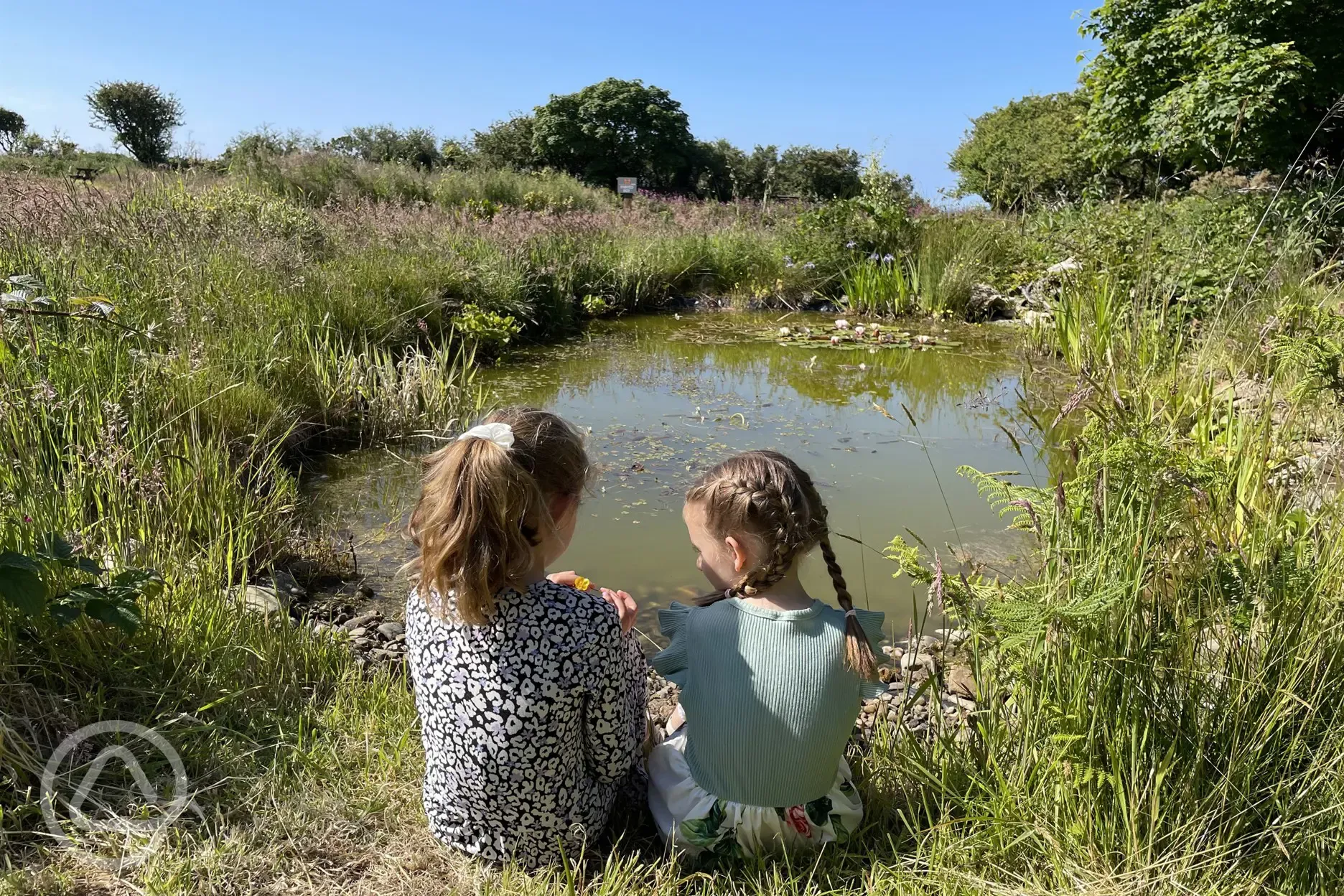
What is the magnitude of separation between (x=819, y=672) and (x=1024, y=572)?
5.92 ft

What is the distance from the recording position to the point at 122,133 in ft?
87.1

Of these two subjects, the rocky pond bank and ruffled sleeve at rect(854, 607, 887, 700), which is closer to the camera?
ruffled sleeve at rect(854, 607, 887, 700)

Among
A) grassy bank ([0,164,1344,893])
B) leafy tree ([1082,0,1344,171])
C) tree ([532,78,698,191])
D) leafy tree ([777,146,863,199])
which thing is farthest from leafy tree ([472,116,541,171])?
grassy bank ([0,164,1344,893])

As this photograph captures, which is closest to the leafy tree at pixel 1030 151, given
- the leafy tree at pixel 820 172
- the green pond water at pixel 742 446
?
the leafy tree at pixel 820 172

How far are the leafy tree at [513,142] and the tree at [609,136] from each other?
13.3 inches

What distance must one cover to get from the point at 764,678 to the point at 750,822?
0.28 metres

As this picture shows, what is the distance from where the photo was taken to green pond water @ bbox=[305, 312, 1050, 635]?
3.42m

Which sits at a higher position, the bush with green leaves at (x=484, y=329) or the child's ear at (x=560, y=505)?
the bush with green leaves at (x=484, y=329)

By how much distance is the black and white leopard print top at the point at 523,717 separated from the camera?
148cm

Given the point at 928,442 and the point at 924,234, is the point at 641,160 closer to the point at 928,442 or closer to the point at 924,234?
the point at 924,234

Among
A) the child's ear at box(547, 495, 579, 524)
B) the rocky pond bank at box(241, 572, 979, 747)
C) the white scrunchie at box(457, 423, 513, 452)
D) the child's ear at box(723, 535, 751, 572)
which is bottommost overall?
the rocky pond bank at box(241, 572, 979, 747)

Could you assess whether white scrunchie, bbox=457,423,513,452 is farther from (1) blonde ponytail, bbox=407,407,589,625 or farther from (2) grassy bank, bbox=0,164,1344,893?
(2) grassy bank, bbox=0,164,1344,893

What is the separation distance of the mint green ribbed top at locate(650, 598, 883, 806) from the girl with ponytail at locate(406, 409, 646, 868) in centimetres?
18

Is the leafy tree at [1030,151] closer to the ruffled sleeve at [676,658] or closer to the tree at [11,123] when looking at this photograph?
the ruffled sleeve at [676,658]
